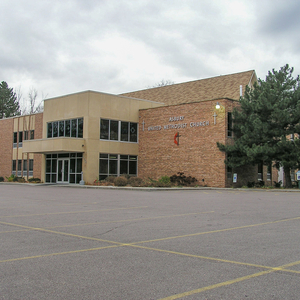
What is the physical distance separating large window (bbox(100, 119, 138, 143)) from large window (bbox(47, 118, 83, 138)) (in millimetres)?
2010

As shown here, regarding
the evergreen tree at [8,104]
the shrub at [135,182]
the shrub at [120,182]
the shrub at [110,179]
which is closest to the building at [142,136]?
the shrub at [110,179]

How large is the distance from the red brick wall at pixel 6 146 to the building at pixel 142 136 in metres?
6.86

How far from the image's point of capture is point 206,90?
1534 inches

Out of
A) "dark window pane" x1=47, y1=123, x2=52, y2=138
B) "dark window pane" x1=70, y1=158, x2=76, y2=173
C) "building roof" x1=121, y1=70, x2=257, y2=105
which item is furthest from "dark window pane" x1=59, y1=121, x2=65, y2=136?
"building roof" x1=121, y1=70, x2=257, y2=105

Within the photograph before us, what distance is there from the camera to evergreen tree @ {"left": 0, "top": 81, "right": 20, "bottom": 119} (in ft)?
255

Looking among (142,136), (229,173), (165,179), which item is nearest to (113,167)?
(142,136)

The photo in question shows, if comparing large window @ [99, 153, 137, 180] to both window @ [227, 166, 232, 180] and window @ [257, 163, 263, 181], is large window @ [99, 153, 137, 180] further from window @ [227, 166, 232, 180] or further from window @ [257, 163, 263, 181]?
window @ [257, 163, 263, 181]

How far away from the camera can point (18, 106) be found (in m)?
80.2

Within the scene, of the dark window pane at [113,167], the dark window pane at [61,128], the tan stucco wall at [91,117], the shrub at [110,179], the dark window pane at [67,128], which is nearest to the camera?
the shrub at [110,179]

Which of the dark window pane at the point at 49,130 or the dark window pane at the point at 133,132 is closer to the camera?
the dark window pane at the point at 133,132

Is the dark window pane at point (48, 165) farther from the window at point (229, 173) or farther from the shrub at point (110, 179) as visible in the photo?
the window at point (229, 173)

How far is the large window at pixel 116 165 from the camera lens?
1410 inches

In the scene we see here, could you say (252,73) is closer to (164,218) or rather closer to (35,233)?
(164,218)

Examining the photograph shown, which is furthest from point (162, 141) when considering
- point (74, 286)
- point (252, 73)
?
point (74, 286)
